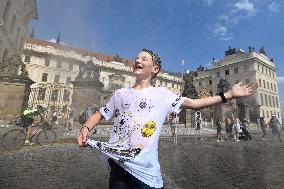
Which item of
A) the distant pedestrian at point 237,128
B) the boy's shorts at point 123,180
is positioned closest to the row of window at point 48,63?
the distant pedestrian at point 237,128

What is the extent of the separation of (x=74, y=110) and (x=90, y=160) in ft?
39.4

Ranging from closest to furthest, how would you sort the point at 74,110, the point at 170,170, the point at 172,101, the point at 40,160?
1. the point at 172,101
2. the point at 170,170
3. the point at 40,160
4. the point at 74,110

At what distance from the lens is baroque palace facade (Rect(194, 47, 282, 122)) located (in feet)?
196

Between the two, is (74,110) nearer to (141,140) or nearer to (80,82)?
(80,82)

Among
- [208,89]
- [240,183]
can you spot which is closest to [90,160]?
[240,183]

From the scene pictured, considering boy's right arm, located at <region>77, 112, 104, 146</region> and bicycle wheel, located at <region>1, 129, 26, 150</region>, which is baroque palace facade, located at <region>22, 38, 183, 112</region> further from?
boy's right arm, located at <region>77, 112, 104, 146</region>

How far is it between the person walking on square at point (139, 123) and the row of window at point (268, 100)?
62205 mm

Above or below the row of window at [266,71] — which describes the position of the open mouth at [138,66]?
below

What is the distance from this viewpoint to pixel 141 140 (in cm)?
207

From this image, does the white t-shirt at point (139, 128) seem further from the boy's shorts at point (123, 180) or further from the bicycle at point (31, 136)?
the bicycle at point (31, 136)

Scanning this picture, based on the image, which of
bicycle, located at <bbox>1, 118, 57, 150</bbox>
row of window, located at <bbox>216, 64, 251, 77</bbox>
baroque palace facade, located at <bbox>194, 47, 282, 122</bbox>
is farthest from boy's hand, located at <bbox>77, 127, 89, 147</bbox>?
row of window, located at <bbox>216, 64, 251, 77</bbox>

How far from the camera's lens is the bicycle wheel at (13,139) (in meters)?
8.33

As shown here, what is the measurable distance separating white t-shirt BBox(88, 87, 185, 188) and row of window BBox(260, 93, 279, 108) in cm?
6231

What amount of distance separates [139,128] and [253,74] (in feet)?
207
